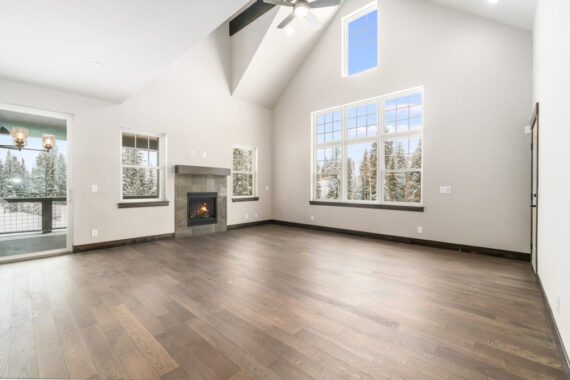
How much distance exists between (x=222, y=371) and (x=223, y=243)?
366cm

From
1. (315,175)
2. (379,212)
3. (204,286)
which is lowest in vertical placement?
(204,286)

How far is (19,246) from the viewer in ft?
15.7

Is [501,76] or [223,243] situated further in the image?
[223,243]

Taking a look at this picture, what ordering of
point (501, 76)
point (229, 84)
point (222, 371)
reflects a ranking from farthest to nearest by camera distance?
point (229, 84), point (501, 76), point (222, 371)

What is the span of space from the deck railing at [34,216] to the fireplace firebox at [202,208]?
3164mm

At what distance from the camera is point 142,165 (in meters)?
5.31

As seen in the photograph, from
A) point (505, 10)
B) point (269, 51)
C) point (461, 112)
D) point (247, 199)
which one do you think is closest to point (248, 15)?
point (269, 51)

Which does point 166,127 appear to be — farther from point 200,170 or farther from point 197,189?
point 197,189

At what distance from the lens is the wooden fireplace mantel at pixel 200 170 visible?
5.52m

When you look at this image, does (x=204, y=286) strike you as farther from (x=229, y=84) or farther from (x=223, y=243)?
(x=229, y=84)

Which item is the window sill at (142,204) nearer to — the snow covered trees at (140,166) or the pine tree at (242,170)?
the snow covered trees at (140,166)

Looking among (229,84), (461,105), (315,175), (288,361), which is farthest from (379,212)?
(229,84)

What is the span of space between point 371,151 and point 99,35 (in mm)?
4924

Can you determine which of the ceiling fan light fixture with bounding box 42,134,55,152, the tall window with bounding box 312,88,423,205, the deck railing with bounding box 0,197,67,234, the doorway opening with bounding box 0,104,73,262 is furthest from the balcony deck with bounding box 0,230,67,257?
the tall window with bounding box 312,88,423,205
